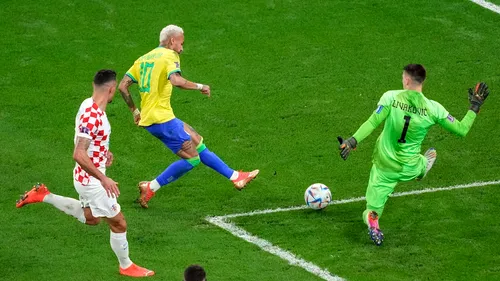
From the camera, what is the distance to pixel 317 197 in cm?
1466

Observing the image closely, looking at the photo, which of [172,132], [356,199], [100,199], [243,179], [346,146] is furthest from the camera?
[356,199]

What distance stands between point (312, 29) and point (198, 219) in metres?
7.13

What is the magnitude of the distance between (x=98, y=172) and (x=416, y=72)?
4.07 metres

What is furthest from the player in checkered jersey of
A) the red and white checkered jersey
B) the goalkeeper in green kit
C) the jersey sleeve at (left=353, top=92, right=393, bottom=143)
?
the jersey sleeve at (left=353, top=92, right=393, bottom=143)

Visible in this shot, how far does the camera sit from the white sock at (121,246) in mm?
12609

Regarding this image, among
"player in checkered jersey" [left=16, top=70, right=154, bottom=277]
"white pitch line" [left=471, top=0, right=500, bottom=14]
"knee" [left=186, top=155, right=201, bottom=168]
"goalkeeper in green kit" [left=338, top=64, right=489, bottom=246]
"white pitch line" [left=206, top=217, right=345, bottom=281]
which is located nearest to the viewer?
"player in checkered jersey" [left=16, top=70, right=154, bottom=277]

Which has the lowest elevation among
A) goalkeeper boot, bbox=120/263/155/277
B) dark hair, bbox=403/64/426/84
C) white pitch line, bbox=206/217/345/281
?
goalkeeper boot, bbox=120/263/155/277

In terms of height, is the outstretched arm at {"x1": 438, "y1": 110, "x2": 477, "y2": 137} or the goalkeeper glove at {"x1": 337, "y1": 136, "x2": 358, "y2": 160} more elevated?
the outstretched arm at {"x1": 438, "y1": 110, "x2": 477, "y2": 137}

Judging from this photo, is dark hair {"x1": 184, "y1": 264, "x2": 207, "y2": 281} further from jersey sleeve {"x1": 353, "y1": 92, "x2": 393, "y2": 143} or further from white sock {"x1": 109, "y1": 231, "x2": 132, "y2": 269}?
jersey sleeve {"x1": 353, "y1": 92, "x2": 393, "y2": 143}

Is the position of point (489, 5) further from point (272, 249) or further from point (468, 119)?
point (272, 249)

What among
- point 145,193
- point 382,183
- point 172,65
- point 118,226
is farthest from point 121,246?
point 382,183

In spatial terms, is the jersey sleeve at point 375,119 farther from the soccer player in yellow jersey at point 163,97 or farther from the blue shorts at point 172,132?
the blue shorts at point 172,132

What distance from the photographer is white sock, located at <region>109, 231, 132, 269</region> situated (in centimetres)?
1261

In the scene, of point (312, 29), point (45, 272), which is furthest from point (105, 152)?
point (312, 29)
